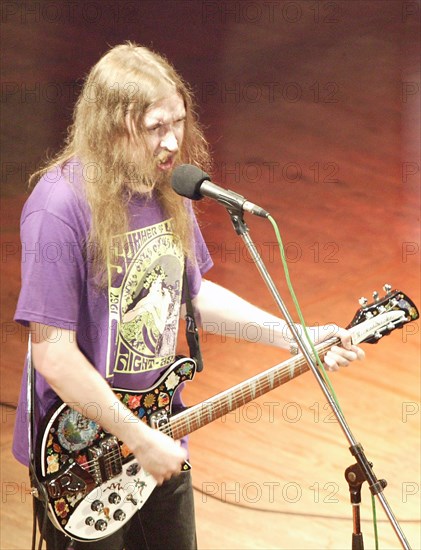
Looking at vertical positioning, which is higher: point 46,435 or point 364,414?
point 46,435

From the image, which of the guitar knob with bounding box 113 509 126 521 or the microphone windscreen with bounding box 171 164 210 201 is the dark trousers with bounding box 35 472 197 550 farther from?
the microphone windscreen with bounding box 171 164 210 201

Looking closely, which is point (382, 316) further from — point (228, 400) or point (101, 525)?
point (101, 525)

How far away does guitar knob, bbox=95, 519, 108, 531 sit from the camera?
101 inches

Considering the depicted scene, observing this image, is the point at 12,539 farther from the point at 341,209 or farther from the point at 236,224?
the point at 341,209

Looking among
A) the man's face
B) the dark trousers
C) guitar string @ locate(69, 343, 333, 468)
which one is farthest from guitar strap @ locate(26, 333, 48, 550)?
the man's face

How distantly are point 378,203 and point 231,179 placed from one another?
3.47 ft

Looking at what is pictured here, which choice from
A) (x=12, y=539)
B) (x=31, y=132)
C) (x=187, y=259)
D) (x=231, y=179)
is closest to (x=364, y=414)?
(x=12, y=539)

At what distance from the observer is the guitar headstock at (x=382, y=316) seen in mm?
2764

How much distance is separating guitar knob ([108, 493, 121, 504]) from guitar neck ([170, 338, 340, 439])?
0.22 m

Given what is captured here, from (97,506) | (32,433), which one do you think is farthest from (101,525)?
(32,433)

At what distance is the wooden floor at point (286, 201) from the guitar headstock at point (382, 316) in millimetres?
361

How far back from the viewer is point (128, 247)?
97.3 inches

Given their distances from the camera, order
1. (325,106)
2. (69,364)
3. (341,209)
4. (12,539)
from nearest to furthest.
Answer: (69,364), (12,539), (341,209), (325,106)

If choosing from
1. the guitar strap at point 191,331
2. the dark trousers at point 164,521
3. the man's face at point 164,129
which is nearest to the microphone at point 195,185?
the man's face at point 164,129
